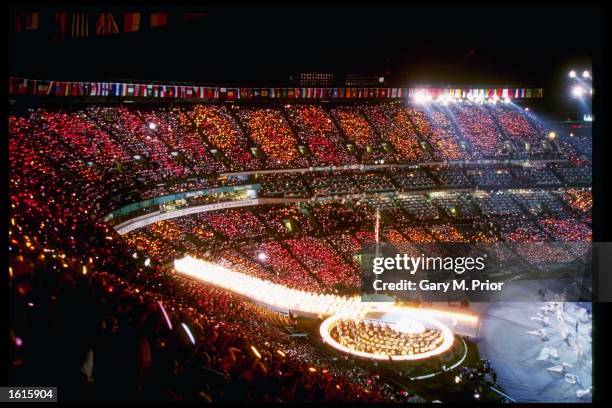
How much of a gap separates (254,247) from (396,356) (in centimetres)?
1378

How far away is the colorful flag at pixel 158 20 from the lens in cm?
1625

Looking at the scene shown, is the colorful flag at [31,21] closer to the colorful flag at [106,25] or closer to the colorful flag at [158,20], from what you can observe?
the colorful flag at [106,25]

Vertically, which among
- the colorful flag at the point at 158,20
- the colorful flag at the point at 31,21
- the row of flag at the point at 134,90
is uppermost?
the row of flag at the point at 134,90

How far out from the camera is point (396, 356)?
2138cm

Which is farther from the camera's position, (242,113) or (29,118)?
(242,113)

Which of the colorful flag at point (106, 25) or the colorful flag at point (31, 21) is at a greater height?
the colorful flag at point (106, 25)

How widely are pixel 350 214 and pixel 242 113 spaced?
Result: 14920 mm

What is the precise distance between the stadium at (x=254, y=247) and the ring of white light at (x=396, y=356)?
9 centimetres

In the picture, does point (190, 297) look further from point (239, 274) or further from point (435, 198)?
point (435, 198)

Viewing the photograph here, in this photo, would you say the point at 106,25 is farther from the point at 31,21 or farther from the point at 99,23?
the point at 31,21

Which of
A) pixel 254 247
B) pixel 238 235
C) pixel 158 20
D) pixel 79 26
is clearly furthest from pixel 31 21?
pixel 238 235

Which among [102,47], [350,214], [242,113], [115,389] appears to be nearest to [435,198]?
[350,214]

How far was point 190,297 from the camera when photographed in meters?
18.1

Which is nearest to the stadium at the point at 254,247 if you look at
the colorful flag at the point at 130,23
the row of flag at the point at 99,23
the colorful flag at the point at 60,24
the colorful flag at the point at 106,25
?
the colorful flag at the point at 60,24
